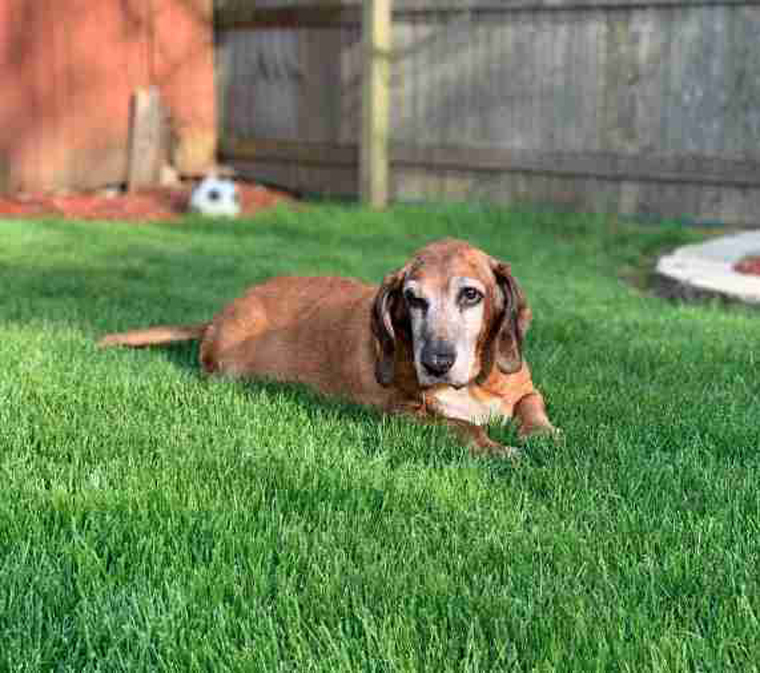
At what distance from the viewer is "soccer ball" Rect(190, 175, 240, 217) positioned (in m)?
13.3

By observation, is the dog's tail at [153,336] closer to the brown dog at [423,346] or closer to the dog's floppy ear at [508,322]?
the brown dog at [423,346]

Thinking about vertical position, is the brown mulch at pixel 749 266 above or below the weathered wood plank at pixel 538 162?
below

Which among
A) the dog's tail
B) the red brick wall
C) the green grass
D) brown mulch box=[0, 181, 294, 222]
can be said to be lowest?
the green grass

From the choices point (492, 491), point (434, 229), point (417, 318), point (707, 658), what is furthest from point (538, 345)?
point (434, 229)

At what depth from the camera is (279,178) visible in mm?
15383

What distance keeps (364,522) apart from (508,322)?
1.41 meters

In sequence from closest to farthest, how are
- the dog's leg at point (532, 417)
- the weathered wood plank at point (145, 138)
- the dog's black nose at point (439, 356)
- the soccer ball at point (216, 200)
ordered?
1. the dog's black nose at point (439, 356)
2. the dog's leg at point (532, 417)
3. the soccer ball at point (216, 200)
4. the weathered wood plank at point (145, 138)

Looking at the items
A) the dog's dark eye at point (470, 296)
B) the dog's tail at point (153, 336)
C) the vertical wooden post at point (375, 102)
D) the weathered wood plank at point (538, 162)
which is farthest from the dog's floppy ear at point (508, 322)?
the vertical wooden post at point (375, 102)

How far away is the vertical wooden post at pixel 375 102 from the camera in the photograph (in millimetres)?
13453

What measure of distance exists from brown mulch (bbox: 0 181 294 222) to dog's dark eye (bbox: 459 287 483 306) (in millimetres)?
8923

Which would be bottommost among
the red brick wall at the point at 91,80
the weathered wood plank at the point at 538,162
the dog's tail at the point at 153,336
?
the dog's tail at the point at 153,336

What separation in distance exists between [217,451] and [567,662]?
1.93 meters

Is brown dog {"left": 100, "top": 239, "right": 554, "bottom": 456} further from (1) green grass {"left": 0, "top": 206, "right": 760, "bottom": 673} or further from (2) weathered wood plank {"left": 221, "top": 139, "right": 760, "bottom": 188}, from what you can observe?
(2) weathered wood plank {"left": 221, "top": 139, "right": 760, "bottom": 188}

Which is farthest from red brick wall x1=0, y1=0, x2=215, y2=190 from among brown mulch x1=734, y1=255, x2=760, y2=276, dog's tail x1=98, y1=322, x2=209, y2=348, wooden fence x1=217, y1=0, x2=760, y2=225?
brown mulch x1=734, y1=255, x2=760, y2=276
